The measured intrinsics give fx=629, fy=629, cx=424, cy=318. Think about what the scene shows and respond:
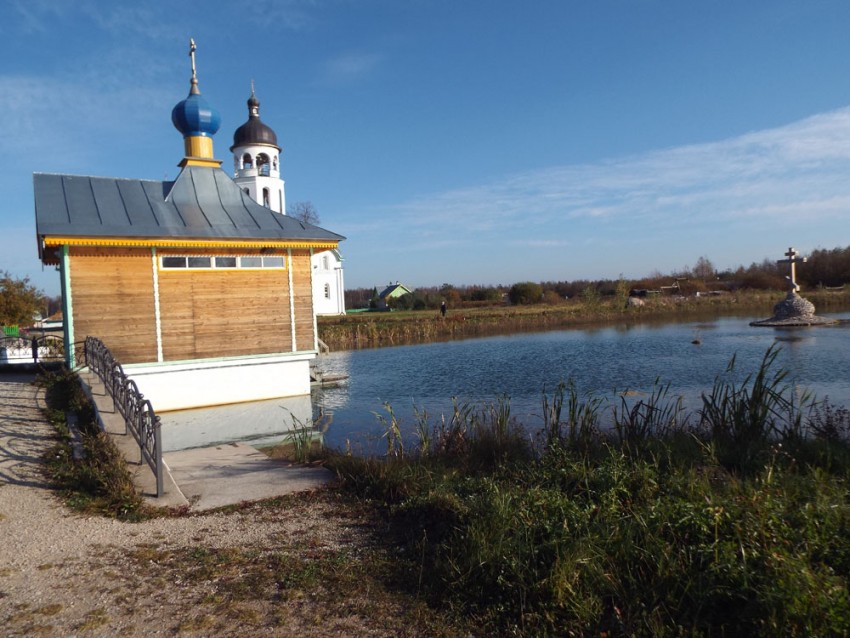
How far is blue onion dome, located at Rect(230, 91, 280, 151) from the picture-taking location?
40125 millimetres

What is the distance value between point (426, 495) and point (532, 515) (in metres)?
1.27

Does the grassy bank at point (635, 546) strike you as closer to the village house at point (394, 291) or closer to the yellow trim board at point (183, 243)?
the yellow trim board at point (183, 243)

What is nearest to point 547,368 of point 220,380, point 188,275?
point 220,380

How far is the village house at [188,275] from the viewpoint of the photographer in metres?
12.5

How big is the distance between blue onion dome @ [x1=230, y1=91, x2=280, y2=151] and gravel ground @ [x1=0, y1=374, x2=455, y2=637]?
3692cm

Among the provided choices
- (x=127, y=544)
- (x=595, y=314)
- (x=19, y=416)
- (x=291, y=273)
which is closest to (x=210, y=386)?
(x=291, y=273)

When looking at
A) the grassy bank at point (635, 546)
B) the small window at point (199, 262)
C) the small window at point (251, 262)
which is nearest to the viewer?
the grassy bank at point (635, 546)

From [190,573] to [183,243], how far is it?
9797 millimetres

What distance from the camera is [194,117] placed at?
15133mm

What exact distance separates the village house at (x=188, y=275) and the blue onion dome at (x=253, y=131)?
25.8 metres

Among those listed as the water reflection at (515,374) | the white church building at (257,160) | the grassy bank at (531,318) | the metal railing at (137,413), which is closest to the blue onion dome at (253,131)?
the white church building at (257,160)

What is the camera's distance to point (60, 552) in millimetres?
4820

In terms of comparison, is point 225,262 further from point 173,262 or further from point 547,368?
point 547,368

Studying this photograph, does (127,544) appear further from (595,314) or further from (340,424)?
(595,314)
